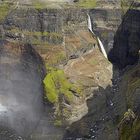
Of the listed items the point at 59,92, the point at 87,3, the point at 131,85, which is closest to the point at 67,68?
the point at 59,92

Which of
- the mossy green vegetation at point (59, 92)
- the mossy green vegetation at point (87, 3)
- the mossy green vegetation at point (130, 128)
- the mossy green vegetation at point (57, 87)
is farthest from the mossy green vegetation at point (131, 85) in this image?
the mossy green vegetation at point (130, 128)

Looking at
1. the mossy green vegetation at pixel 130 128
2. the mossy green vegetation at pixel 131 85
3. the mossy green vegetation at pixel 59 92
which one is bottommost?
the mossy green vegetation at pixel 59 92

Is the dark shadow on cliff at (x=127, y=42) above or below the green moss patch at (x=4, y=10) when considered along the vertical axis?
below

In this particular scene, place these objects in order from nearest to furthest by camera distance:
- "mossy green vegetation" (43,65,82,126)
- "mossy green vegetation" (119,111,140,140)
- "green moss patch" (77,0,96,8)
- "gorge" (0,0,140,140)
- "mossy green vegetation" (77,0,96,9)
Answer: "mossy green vegetation" (119,111,140,140) → "gorge" (0,0,140,140) → "mossy green vegetation" (43,65,82,126) → "mossy green vegetation" (77,0,96,9) → "green moss patch" (77,0,96,8)

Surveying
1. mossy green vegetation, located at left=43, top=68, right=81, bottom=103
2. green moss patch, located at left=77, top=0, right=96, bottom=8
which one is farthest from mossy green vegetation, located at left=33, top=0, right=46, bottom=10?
mossy green vegetation, located at left=43, top=68, right=81, bottom=103

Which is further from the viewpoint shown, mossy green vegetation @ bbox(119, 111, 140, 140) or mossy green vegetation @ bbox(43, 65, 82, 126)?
mossy green vegetation @ bbox(43, 65, 82, 126)

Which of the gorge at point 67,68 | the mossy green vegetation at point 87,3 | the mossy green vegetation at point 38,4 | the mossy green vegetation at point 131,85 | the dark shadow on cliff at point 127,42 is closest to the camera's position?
the mossy green vegetation at point 131,85

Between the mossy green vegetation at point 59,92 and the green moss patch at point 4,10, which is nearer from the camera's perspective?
the mossy green vegetation at point 59,92

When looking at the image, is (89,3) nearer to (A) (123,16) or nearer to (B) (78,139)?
(A) (123,16)

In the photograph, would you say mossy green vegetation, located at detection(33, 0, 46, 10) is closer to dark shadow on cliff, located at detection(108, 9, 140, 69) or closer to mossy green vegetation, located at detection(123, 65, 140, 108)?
dark shadow on cliff, located at detection(108, 9, 140, 69)

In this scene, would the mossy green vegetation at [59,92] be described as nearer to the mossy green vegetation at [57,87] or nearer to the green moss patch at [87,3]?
the mossy green vegetation at [57,87]
